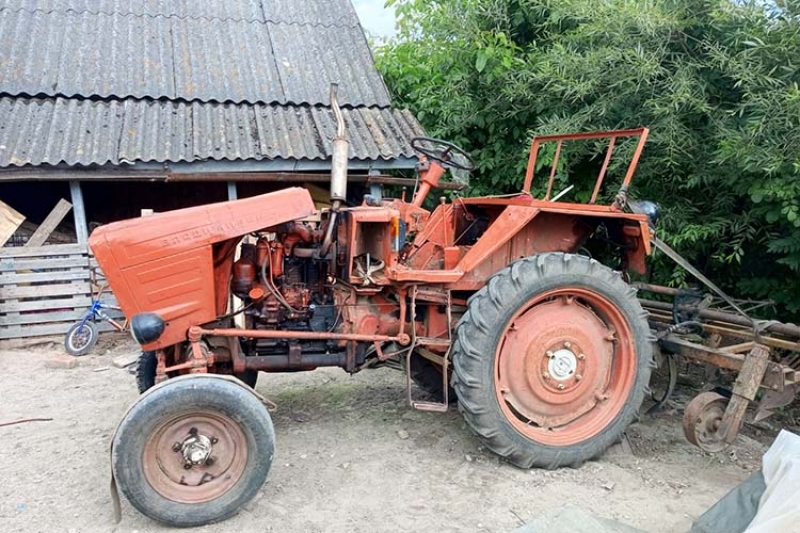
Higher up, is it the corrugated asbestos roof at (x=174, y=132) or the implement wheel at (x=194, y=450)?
the corrugated asbestos roof at (x=174, y=132)

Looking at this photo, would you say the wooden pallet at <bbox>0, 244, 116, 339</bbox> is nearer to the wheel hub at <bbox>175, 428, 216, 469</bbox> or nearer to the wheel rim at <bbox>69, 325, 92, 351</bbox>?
the wheel rim at <bbox>69, 325, 92, 351</bbox>

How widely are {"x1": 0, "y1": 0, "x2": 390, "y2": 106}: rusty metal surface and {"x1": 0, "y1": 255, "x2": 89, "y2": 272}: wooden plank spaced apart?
1.91m

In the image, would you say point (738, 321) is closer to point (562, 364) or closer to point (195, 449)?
point (562, 364)

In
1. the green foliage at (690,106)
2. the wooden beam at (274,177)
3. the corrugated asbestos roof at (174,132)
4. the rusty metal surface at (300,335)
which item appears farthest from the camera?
the wooden beam at (274,177)

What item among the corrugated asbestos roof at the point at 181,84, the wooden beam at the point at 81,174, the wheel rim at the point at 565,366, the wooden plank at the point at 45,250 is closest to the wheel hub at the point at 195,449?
the wheel rim at the point at 565,366

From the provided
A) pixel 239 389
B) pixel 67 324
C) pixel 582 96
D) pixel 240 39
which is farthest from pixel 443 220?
pixel 240 39

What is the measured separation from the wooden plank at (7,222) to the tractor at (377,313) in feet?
12.6

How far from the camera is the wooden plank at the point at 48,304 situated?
618cm

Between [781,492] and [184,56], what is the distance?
25.0 feet

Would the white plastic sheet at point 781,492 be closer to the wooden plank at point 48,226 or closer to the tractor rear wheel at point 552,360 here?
the tractor rear wheel at point 552,360

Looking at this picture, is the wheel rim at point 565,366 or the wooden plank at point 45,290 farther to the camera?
the wooden plank at point 45,290

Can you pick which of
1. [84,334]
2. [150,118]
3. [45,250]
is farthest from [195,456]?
[150,118]

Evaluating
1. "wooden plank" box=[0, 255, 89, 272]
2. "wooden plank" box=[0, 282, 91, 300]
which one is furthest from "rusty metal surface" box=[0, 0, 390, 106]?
"wooden plank" box=[0, 282, 91, 300]

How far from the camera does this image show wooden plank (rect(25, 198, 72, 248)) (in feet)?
21.5
